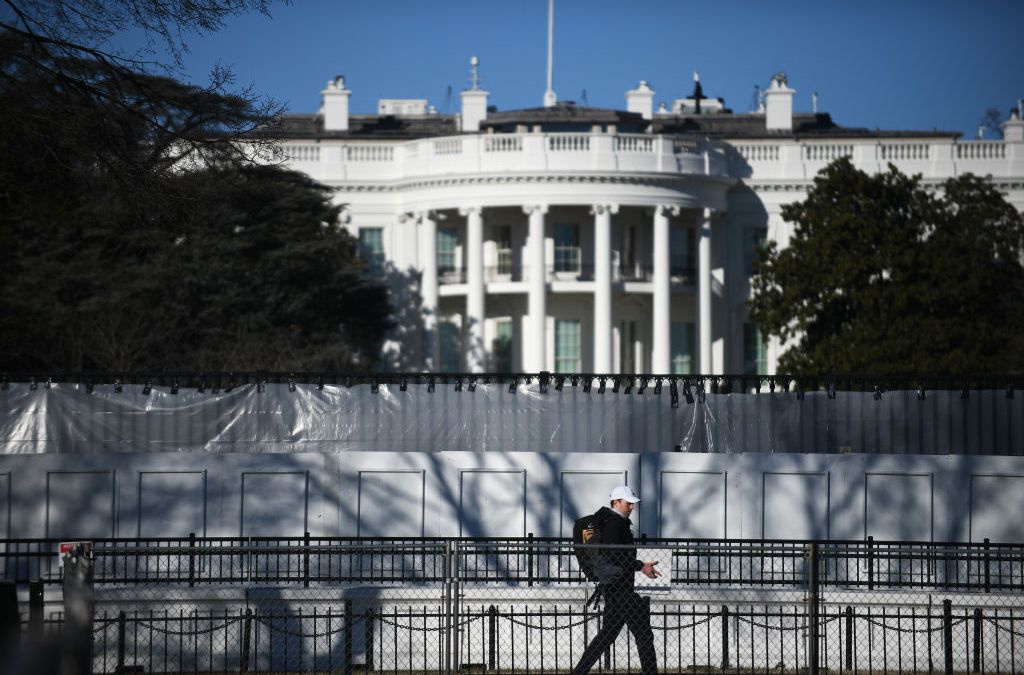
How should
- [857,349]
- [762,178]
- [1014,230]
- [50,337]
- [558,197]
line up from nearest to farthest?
[50,337]
[857,349]
[1014,230]
[558,197]
[762,178]

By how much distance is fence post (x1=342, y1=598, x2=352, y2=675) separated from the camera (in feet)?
55.9

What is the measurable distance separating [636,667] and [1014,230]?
1552 inches

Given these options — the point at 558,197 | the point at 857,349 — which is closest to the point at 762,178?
the point at 558,197

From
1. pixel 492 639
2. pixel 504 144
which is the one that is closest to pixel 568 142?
pixel 504 144

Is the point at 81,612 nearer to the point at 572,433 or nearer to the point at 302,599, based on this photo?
the point at 302,599

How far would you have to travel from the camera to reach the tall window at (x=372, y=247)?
65.6m

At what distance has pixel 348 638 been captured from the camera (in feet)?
57.3

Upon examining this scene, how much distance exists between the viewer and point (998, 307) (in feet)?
165

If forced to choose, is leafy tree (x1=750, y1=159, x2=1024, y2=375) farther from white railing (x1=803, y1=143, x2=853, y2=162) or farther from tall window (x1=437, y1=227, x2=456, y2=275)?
tall window (x1=437, y1=227, x2=456, y2=275)

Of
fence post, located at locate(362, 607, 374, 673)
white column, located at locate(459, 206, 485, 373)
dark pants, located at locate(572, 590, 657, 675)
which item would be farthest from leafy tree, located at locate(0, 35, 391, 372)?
dark pants, located at locate(572, 590, 657, 675)

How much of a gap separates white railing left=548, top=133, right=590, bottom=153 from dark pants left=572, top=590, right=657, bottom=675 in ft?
155

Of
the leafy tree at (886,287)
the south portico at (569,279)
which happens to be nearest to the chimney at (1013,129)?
the south portico at (569,279)

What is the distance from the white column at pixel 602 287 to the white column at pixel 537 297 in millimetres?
1824

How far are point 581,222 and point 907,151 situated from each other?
12.8 m
